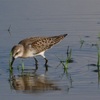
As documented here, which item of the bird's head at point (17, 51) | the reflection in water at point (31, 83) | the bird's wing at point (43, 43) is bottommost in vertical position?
the reflection in water at point (31, 83)

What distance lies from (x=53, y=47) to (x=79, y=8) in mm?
4186

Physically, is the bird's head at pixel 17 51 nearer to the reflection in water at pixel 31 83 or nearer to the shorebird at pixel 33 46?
the shorebird at pixel 33 46

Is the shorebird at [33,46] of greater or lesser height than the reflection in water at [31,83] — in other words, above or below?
above

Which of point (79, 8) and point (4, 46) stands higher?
point (79, 8)

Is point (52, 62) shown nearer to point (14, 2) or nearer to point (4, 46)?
point (4, 46)

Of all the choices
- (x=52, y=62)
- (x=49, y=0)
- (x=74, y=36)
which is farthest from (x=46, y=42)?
(x=49, y=0)

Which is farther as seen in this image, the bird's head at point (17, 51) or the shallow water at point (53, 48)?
the bird's head at point (17, 51)

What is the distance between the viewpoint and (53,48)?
1349 centimetres

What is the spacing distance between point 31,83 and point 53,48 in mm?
3211

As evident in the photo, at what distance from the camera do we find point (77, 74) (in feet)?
35.5

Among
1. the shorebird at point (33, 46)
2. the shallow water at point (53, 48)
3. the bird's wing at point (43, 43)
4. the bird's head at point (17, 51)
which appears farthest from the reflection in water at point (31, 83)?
the bird's wing at point (43, 43)

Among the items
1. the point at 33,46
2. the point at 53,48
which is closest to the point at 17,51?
the point at 33,46

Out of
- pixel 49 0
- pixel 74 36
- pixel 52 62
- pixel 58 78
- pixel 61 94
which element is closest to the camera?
pixel 61 94

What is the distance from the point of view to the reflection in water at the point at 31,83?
9.91m
